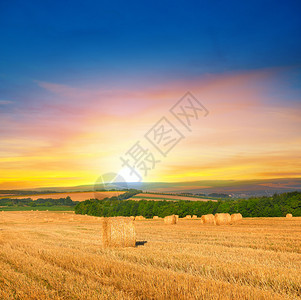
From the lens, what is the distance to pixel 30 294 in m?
6.20

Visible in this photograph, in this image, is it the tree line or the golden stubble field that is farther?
the tree line

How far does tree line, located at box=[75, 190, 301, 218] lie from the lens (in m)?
45.1

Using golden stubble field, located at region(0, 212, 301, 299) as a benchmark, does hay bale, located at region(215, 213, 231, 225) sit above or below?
below

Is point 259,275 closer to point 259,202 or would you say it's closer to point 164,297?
point 164,297

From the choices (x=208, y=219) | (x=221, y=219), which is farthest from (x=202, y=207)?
(x=221, y=219)

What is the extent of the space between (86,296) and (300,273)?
4539 millimetres

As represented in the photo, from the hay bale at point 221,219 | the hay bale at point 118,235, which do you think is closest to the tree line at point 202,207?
the hay bale at point 221,219

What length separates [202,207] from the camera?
54188mm

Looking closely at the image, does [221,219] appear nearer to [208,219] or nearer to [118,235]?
[208,219]

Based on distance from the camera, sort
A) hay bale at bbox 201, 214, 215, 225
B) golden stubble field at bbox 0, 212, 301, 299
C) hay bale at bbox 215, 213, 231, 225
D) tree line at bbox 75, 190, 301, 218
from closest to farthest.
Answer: golden stubble field at bbox 0, 212, 301, 299
hay bale at bbox 215, 213, 231, 225
hay bale at bbox 201, 214, 215, 225
tree line at bbox 75, 190, 301, 218

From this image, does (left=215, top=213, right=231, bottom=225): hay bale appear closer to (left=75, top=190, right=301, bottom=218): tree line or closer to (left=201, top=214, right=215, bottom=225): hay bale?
(left=201, top=214, right=215, bottom=225): hay bale

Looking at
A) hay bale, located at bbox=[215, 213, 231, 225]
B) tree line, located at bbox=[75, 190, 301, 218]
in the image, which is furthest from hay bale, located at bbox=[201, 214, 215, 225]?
tree line, located at bbox=[75, 190, 301, 218]

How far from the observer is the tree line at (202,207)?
1777 inches

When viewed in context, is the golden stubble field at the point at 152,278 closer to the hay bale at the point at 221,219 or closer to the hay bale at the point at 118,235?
the hay bale at the point at 118,235
